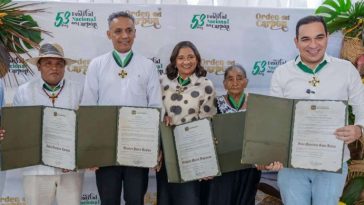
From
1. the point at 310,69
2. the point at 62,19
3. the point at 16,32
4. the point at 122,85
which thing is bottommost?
the point at 122,85

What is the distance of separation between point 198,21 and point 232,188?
1.49 m

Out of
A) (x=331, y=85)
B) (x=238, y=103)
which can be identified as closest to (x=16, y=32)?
(x=238, y=103)

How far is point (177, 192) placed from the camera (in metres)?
3.00

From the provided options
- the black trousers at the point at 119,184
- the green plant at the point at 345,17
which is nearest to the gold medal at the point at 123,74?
the black trousers at the point at 119,184

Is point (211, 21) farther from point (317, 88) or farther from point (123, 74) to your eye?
point (317, 88)

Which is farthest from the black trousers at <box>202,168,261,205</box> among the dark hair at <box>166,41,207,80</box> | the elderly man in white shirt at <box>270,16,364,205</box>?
the dark hair at <box>166,41,207,80</box>

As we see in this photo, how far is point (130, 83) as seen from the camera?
9.70 ft

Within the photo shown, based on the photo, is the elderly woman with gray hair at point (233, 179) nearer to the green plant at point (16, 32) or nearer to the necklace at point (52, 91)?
the necklace at point (52, 91)

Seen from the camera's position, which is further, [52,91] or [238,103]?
[238,103]

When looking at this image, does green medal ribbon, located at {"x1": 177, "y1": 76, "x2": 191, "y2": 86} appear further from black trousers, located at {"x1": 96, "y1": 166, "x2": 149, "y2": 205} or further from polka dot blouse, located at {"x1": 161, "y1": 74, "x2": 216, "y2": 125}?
black trousers, located at {"x1": 96, "y1": 166, "x2": 149, "y2": 205}

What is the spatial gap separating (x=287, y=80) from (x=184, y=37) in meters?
1.44

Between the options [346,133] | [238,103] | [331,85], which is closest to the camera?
[346,133]

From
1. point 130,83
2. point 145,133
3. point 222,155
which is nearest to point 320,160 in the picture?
point 222,155

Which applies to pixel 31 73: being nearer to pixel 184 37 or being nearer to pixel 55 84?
pixel 55 84
